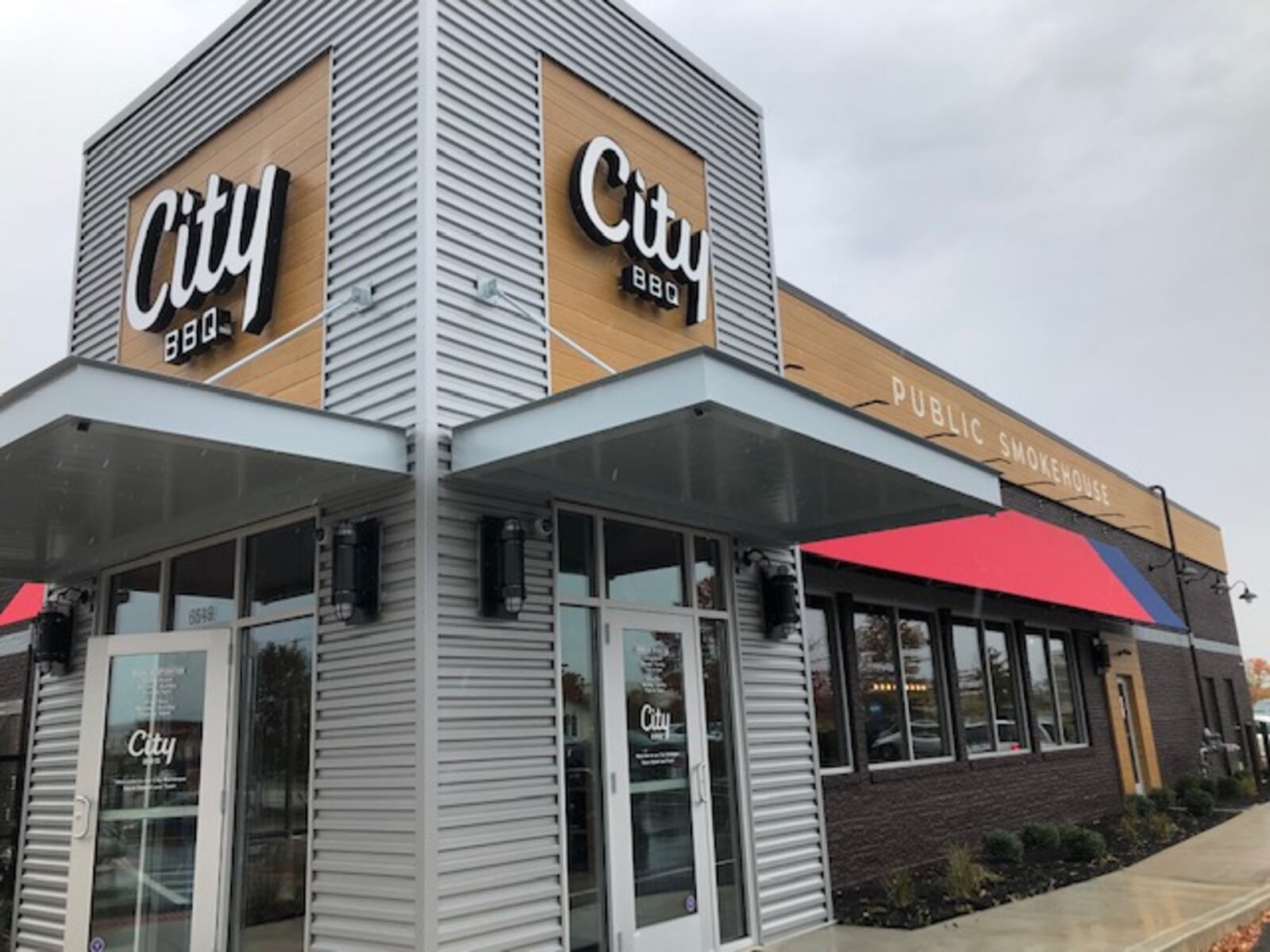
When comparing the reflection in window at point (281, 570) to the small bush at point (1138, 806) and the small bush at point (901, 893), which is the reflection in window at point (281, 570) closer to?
the small bush at point (901, 893)

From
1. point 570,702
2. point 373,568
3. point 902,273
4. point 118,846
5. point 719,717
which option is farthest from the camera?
point 902,273

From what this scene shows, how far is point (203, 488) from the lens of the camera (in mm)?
5973

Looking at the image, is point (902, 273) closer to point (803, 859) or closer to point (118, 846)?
point (803, 859)

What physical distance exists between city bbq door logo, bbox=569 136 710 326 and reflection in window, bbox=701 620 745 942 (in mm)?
2422

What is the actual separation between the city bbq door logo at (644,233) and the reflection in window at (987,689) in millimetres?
6611

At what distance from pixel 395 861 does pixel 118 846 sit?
262cm

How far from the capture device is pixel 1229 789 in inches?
681

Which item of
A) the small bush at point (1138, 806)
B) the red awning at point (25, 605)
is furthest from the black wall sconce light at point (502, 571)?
the small bush at point (1138, 806)

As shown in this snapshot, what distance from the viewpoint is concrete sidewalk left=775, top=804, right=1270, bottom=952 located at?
23.0ft

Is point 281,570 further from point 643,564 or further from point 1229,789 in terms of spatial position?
point 1229,789

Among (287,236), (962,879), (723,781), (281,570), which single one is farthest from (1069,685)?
(287,236)

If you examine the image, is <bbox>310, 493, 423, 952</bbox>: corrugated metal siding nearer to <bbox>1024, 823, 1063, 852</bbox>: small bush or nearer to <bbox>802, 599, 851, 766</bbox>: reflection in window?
<bbox>802, 599, 851, 766</bbox>: reflection in window

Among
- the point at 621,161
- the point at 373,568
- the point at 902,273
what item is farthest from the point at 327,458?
the point at 902,273

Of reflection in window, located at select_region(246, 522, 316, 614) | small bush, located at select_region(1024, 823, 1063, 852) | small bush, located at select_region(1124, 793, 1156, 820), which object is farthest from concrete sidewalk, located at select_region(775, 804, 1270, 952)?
reflection in window, located at select_region(246, 522, 316, 614)
